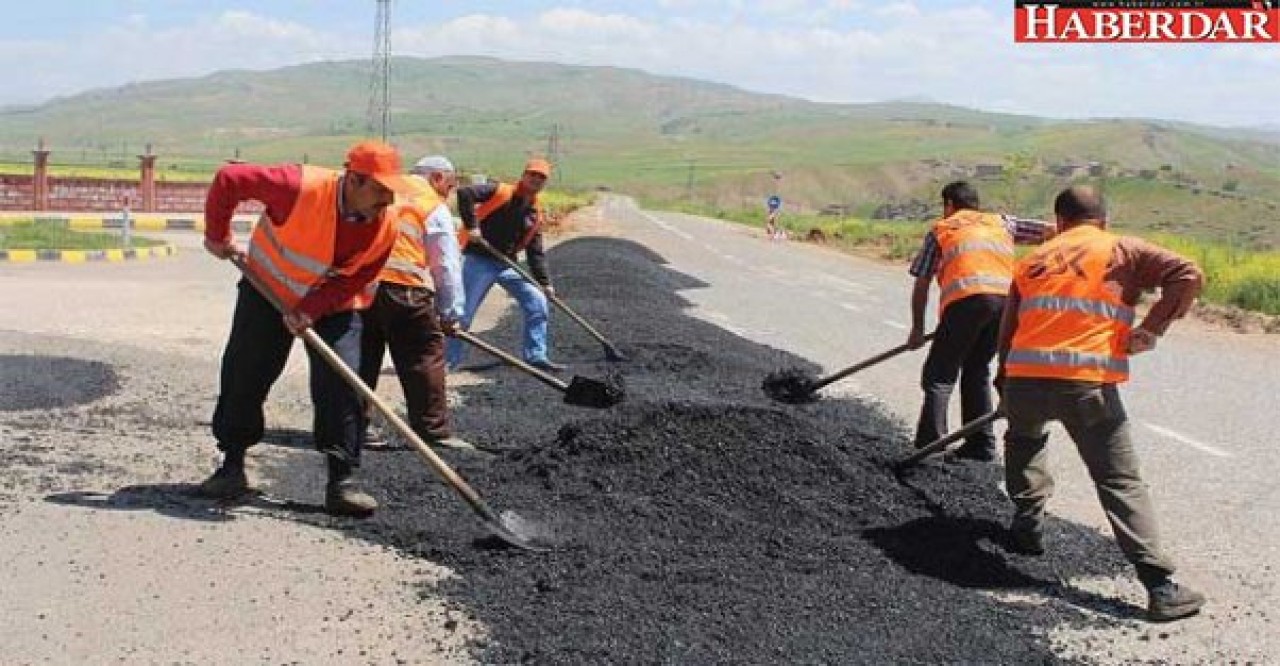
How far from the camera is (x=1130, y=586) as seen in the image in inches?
213

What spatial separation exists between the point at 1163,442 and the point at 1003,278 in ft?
7.69

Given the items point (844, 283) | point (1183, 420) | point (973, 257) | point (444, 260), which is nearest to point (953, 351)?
point (973, 257)

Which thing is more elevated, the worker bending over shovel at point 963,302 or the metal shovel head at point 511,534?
the worker bending over shovel at point 963,302

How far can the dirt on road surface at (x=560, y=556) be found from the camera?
4.26 meters

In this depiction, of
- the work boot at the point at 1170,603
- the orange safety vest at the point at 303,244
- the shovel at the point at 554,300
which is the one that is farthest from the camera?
the shovel at the point at 554,300

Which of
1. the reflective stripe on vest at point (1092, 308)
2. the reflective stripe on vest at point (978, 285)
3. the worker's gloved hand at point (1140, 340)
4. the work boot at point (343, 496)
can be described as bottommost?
the work boot at point (343, 496)

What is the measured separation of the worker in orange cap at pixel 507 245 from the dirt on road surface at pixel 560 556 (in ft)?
7.24

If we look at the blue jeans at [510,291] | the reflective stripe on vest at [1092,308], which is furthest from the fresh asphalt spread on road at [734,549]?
the blue jeans at [510,291]

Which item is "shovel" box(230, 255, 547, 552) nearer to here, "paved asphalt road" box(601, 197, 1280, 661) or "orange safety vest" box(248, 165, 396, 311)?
"orange safety vest" box(248, 165, 396, 311)

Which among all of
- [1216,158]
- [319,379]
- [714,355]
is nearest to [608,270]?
[714,355]

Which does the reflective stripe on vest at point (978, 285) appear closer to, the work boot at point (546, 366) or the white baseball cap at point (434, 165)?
the white baseball cap at point (434, 165)

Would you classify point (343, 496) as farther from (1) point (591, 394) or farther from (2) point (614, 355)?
(2) point (614, 355)

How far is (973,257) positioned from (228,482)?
403cm

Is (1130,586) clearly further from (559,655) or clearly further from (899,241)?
(899,241)
